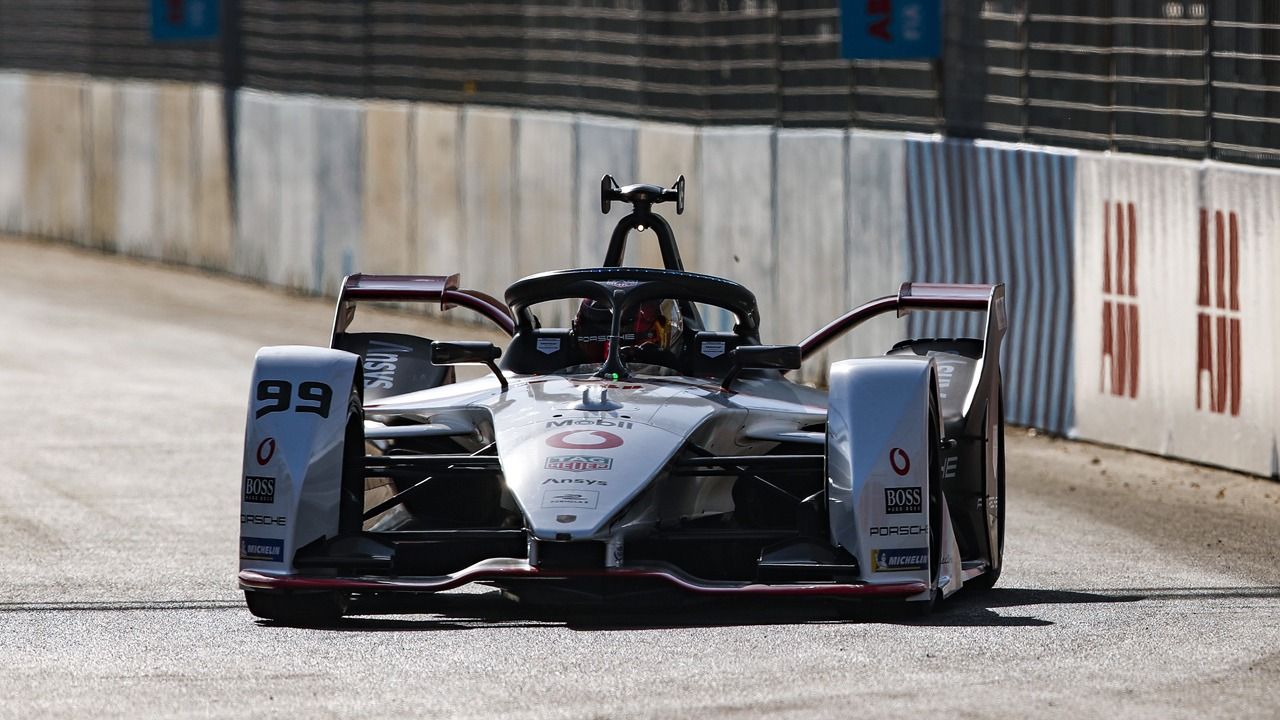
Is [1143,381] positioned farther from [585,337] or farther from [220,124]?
[220,124]

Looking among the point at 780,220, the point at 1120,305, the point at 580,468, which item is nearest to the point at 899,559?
the point at 580,468

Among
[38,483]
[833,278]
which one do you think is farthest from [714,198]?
[38,483]

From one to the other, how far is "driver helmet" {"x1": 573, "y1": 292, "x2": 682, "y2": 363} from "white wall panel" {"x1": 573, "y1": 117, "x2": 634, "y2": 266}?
34.0 ft

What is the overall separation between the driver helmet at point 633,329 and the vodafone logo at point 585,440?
1.23 metres

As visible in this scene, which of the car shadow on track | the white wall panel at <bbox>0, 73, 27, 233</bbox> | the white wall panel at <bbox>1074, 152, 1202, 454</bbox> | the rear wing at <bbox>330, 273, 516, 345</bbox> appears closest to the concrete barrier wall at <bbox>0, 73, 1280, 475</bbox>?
the white wall panel at <bbox>1074, 152, 1202, 454</bbox>

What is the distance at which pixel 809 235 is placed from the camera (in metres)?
18.0

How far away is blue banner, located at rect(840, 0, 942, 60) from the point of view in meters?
16.8

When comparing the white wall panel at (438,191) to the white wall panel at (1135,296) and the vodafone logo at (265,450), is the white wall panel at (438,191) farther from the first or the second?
the vodafone logo at (265,450)

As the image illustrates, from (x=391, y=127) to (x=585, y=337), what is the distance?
1438 centimetres

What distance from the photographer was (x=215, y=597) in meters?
9.27

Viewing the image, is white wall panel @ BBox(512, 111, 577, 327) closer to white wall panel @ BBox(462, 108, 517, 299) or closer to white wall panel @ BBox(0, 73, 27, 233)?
white wall panel @ BBox(462, 108, 517, 299)

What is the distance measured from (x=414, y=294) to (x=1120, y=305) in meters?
5.32

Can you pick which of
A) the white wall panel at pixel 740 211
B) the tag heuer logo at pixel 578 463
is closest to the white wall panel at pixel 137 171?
the white wall panel at pixel 740 211

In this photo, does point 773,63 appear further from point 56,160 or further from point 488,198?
point 56,160
